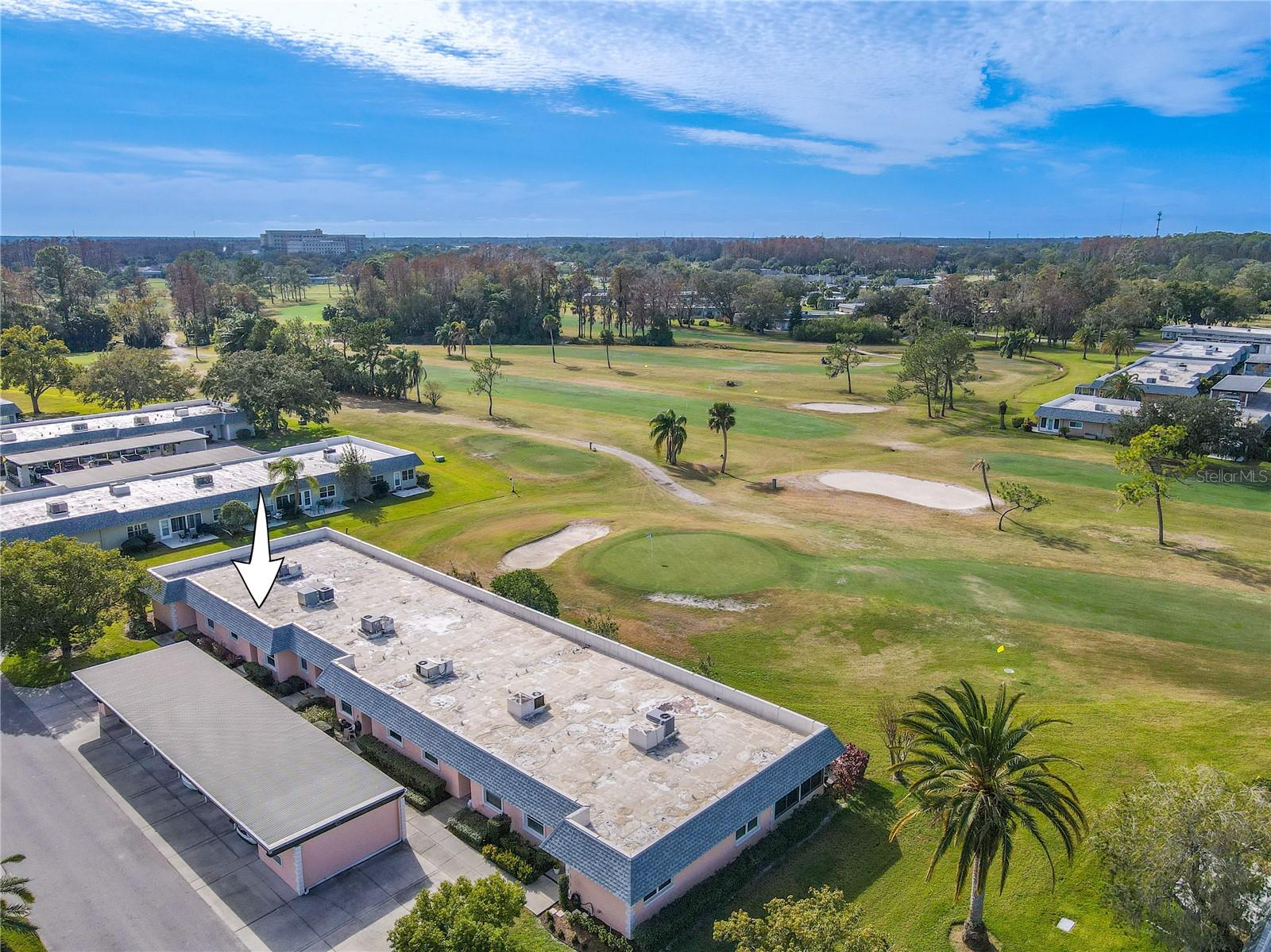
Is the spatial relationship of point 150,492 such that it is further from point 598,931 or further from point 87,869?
point 598,931

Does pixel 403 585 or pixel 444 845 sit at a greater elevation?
pixel 403 585

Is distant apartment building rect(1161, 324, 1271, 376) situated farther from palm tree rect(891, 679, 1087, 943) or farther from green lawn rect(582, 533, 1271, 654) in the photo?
palm tree rect(891, 679, 1087, 943)

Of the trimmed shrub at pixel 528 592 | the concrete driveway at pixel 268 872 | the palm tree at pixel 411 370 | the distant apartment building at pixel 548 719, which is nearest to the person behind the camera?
the concrete driveway at pixel 268 872

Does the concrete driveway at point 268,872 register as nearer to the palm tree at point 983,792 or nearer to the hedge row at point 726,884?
the hedge row at point 726,884

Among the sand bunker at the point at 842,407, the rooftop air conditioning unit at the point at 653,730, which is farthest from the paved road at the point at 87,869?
the sand bunker at the point at 842,407

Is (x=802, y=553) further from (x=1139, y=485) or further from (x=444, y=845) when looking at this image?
(x=444, y=845)

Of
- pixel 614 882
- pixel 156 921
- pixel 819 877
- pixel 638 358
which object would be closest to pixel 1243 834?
pixel 819 877

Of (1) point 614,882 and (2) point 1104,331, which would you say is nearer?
(1) point 614,882
